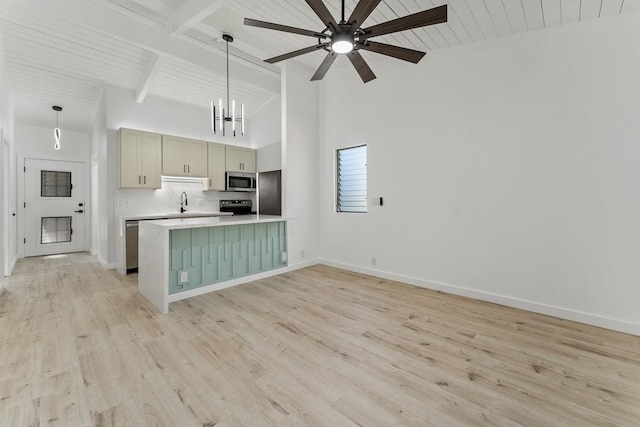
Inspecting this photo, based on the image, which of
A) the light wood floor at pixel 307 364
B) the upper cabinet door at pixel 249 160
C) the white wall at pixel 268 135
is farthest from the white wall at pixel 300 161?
the upper cabinet door at pixel 249 160

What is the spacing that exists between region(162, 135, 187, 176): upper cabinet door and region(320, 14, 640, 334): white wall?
3481 millimetres

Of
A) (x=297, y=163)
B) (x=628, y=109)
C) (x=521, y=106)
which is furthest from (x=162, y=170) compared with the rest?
(x=628, y=109)

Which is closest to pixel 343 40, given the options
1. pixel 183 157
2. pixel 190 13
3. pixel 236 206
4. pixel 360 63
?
pixel 360 63

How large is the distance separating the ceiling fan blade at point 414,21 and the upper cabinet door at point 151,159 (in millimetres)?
4278

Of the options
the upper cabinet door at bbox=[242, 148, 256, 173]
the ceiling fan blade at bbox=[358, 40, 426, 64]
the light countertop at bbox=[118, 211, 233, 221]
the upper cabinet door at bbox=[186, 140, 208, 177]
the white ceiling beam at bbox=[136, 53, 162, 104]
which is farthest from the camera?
the upper cabinet door at bbox=[242, 148, 256, 173]

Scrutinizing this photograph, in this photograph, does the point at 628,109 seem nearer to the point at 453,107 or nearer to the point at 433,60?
the point at 453,107

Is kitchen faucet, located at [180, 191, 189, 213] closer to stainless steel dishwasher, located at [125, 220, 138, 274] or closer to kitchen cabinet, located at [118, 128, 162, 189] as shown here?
kitchen cabinet, located at [118, 128, 162, 189]

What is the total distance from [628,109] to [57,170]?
31.0ft

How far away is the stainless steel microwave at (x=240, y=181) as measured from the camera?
5.85 m

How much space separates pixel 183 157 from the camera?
17.2ft

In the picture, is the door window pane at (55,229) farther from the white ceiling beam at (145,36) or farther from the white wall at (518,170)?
the white wall at (518,170)

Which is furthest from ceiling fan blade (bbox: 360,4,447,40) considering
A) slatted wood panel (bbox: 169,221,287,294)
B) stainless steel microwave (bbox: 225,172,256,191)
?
stainless steel microwave (bbox: 225,172,256,191)

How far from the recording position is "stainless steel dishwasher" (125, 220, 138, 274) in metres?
4.41

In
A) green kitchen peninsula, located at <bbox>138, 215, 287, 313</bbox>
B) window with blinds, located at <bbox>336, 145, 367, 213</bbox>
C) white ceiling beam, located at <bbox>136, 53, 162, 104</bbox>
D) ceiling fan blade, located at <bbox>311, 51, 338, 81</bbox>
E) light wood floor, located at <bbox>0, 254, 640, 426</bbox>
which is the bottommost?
light wood floor, located at <bbox>0, 254, 640, 426</bbox>
